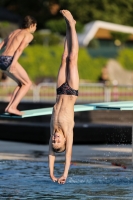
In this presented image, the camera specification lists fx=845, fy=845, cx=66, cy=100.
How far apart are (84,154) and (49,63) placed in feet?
117

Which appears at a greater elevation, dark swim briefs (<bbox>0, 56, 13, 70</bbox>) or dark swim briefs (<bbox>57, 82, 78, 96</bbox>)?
dark swim briefs (<bbox>0, 56, 13, 70</bbox>)

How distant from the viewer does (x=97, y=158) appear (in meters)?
16.1

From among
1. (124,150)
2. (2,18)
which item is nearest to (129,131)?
(124,150)

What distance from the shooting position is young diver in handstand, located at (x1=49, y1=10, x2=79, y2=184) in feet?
36.7

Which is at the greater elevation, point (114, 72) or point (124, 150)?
point (114, 72)

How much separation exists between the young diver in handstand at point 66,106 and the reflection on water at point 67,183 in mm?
378

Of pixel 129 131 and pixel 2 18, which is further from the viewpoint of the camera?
pixel 2 18

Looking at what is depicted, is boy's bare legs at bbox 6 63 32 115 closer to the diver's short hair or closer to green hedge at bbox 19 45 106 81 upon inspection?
the diver's short hair

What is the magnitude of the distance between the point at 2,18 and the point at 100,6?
1094cm

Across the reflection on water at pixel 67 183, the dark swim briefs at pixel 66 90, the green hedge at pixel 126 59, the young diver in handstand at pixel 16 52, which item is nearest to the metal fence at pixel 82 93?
the reflection on water at pixel 67 183

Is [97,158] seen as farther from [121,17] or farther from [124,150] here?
[121,17]

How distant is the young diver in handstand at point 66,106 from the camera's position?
11180 mm

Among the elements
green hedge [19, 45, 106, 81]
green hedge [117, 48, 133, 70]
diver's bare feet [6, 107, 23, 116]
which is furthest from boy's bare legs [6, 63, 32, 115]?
green hedge [117, 48, 133, 70]

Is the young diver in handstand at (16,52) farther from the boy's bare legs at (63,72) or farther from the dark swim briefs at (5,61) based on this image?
the boy's bare legs at (63,72)
